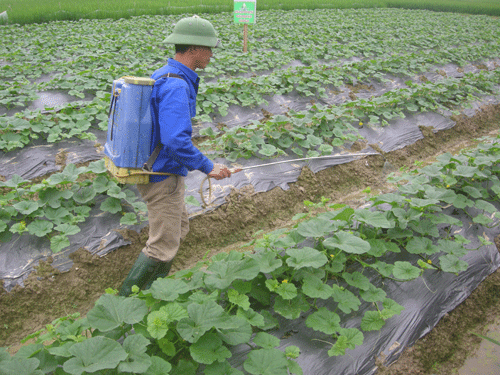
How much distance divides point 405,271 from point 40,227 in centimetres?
314

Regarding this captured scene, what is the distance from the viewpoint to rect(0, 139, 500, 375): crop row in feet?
5.44

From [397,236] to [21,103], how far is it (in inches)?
225

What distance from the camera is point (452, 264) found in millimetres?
2680

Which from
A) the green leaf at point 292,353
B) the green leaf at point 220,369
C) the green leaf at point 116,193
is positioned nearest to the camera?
the green leaf at point 220,369

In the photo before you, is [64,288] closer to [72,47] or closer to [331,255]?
[331,255]

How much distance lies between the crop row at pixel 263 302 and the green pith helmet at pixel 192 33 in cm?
149

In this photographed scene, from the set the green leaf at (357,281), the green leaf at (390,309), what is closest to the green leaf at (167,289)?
the green leaf at (357,281)

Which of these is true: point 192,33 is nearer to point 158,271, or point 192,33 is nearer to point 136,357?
point 158,271

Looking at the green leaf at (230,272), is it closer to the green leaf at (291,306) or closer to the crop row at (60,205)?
the green leaf at (291,306)

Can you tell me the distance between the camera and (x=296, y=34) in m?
11.5

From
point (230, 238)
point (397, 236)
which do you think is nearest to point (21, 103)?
point (230, 238)

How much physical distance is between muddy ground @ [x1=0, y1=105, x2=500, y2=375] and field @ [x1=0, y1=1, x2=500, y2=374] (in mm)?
16

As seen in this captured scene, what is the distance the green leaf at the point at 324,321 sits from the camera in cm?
208

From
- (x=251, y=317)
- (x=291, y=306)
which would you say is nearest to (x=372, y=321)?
(x=291, y=306)
